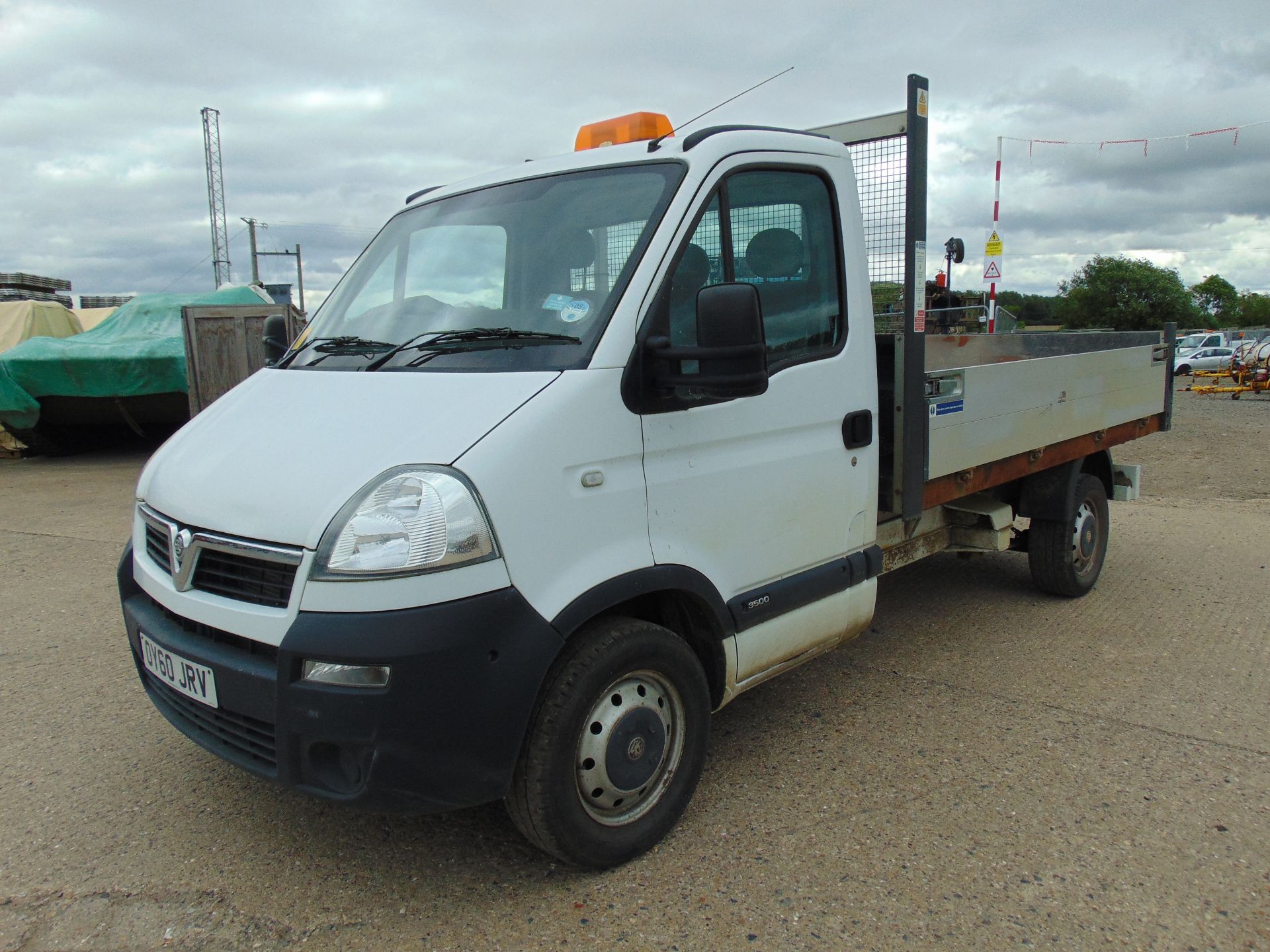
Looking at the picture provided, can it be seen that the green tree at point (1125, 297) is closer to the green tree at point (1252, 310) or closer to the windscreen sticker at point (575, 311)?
the green tree at point (1252, 310)

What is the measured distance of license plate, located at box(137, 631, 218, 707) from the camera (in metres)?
2.56

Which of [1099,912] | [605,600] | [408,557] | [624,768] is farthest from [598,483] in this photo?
[1099,912]

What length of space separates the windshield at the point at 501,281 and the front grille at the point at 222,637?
0.92 m

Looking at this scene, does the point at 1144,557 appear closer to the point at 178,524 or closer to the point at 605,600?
the point at 605,600

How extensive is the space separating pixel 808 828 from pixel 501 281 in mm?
2043

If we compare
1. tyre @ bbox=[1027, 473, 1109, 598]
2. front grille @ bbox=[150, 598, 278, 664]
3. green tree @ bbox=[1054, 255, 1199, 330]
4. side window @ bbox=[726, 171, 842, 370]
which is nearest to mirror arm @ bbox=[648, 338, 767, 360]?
side window @ bbox=[726, 171, 842, 370]

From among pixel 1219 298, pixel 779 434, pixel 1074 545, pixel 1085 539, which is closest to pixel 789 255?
pixel 779 434

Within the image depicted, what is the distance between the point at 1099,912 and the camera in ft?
8.57

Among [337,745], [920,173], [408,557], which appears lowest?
[337,745]

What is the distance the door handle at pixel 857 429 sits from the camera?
3449 mm

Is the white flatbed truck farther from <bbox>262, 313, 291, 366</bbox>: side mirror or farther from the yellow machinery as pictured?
the yellow machinery

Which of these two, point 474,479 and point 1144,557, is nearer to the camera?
point 474,479

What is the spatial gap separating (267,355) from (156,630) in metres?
1.67

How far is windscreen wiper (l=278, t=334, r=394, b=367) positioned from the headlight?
871 millimetres
